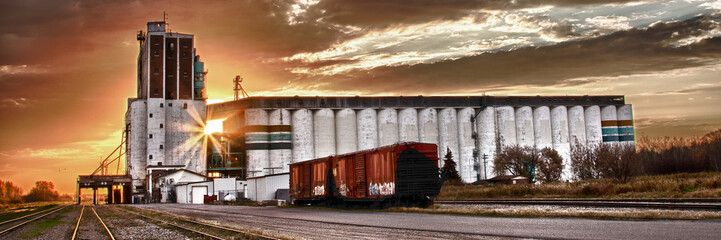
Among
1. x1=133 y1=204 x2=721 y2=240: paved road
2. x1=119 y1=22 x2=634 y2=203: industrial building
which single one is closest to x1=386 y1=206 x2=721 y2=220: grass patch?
x1=133 y1=204 x2=721 y2=240: paved road

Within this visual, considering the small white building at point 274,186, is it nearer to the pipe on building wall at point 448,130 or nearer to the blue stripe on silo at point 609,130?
the pipe on building wall at point 448,130

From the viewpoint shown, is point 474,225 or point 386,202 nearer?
point 474,225

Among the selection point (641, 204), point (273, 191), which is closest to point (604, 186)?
point (641, 204)

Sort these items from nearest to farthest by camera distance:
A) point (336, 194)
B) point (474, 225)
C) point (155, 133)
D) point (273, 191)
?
point (474, 225), point (336, 194), point (273, 191), point (155, 133)

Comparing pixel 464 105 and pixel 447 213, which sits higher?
pixel 464 105

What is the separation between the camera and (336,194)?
31000 millimetres

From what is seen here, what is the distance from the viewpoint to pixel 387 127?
79.4m

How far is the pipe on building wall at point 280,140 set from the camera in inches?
2940

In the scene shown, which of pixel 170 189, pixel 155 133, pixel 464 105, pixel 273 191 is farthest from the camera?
pixel 464 105

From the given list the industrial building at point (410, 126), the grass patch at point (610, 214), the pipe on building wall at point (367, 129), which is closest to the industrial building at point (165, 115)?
the industrial building at point (410, 126)

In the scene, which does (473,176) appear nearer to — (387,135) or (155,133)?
(387,135)

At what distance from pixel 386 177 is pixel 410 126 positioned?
178 ft

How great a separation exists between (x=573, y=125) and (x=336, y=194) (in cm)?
6508

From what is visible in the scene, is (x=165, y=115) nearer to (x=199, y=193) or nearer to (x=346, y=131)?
(x=199, y=193)
